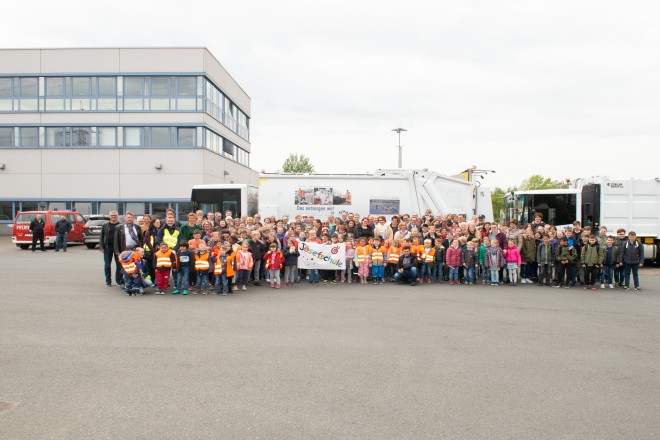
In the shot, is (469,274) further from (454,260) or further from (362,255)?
(362,255)

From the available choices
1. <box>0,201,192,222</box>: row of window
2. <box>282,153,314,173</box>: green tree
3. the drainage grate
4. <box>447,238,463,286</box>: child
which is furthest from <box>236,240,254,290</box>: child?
<box>282,153,314,173</box>: green tree

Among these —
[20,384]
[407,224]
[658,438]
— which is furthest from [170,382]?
[407,224]

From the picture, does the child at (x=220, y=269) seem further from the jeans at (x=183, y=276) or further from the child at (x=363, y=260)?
the child at (x=363, y=260)

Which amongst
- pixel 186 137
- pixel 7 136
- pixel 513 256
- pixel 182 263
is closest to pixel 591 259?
pixel 513 256

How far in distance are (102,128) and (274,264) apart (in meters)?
27.9

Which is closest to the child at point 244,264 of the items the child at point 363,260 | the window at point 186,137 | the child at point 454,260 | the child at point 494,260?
the child at point 363,260

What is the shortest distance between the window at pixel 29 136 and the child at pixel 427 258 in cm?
3205

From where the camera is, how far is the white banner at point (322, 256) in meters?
14.1

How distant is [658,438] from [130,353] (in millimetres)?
5763

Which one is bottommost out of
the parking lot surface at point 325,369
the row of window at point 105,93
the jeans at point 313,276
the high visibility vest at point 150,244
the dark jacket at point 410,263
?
the parking lot surface at point 325,369

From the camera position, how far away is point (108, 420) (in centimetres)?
456

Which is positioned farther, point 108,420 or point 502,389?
point 502,389

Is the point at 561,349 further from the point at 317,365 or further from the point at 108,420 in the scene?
the point at 108,420

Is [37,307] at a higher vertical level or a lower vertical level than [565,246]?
lower
